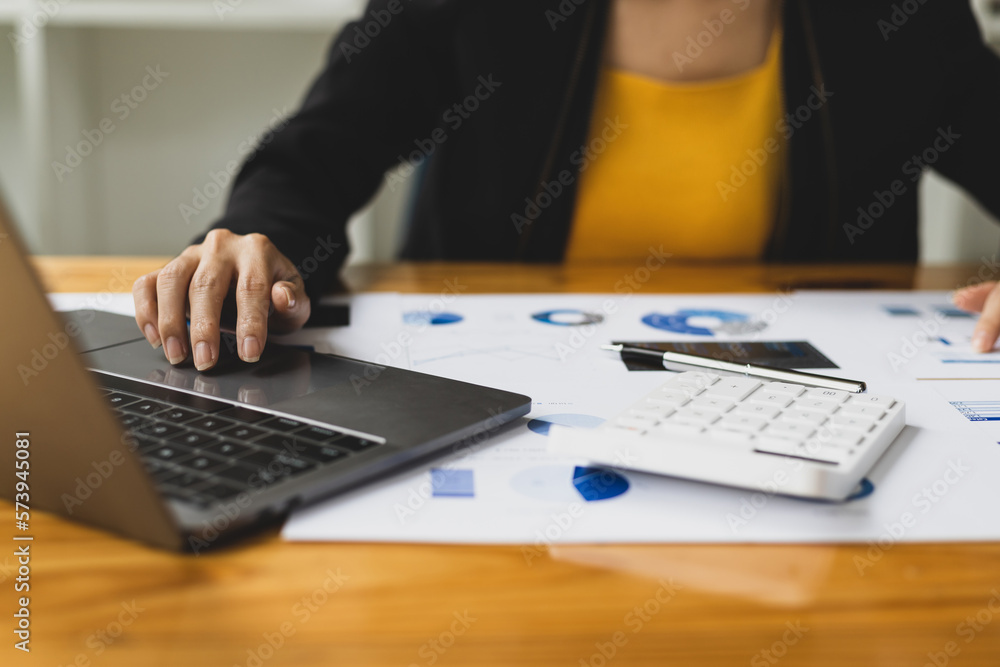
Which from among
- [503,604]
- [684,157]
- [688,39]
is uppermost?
[688,39]

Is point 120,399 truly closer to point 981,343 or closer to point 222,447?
point 222,447

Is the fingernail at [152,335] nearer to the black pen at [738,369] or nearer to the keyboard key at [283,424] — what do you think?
the keyboard key at [283,424]

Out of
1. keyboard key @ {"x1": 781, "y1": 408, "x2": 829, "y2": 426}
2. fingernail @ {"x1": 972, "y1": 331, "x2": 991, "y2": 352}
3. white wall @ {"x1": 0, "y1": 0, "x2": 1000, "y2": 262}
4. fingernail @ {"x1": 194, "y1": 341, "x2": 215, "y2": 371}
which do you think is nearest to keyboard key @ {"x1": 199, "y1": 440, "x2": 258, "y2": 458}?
fingernail @ {"x1": 194, "y1": 341, "x2": 215, "y2": 371}

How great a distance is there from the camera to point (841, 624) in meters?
0.28

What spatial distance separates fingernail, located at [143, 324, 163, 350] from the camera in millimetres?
541

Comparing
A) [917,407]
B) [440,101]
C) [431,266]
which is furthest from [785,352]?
[440,101]

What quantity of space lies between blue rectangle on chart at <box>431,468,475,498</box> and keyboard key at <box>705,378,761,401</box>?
0.13 metres

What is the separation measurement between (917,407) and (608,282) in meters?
0.39

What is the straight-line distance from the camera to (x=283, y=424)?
1.30 feet

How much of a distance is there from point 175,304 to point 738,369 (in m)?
0.34

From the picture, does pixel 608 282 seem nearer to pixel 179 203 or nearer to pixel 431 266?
pixel 431 266

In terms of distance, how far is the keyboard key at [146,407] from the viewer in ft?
1.35

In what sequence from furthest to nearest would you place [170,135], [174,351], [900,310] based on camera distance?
[170,135] < [900,310] < [174,351]

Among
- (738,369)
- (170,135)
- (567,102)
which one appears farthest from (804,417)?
(170,135)
